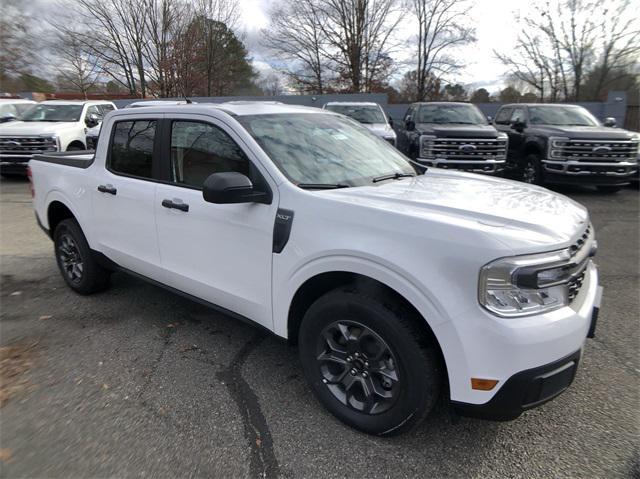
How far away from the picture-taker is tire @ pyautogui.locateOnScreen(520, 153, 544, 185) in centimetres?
993

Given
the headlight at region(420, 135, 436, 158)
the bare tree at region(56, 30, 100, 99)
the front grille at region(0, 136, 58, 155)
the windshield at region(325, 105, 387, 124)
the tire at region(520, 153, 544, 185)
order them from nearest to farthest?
the headlight at region(420, 135, 436, 158), the tire at region(520, 153, 544, 185), the front grille at region(0, 136, 58, 155), the windshield at region(325, 105, 387, 124), the bare tree at region(56, 30, 100, 99)

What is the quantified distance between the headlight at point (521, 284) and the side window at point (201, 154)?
4.99ft

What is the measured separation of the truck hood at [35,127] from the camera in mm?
11312

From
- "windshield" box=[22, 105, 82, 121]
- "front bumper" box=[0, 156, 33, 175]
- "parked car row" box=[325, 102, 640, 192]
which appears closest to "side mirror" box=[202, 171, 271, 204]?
"parked car row" box=[325, 102, 640, 192]

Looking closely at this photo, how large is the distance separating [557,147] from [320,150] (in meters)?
8.12

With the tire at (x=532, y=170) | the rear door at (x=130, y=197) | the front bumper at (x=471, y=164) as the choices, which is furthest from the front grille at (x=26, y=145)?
the tire at (x=532, y=170)

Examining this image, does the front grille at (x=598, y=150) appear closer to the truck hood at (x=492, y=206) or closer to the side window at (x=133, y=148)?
the truck hood at (x=492, y=206)

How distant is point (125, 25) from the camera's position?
27.3m

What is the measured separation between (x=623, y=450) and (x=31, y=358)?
12.8 ft

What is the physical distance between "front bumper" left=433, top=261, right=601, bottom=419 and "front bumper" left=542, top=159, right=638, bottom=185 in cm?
839

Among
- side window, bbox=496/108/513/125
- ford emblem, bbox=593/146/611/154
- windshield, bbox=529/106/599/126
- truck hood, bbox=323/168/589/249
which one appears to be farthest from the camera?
side window, bbox=496/108/513/125

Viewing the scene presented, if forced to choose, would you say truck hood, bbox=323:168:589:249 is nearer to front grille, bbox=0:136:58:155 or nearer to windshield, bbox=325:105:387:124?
windshield, bbox=325:105:387:124

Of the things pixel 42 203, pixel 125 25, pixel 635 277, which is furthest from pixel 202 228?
pixel 125 25

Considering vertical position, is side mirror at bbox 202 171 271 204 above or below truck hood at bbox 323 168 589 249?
above
